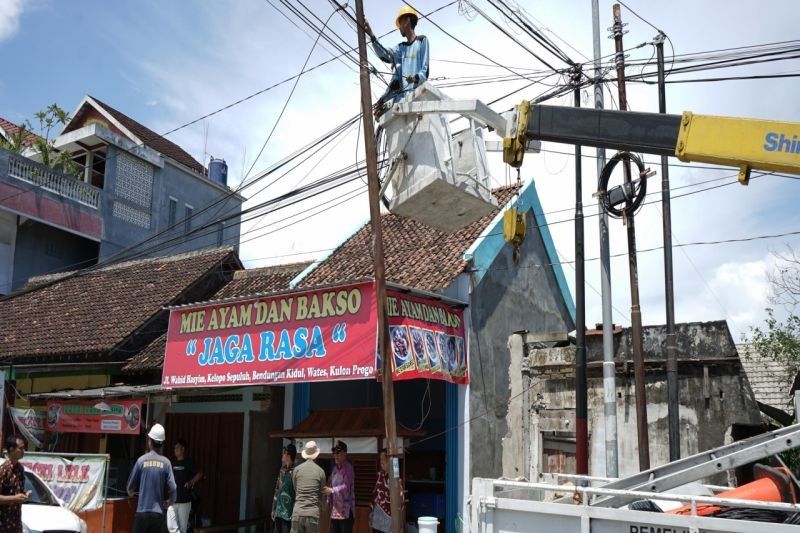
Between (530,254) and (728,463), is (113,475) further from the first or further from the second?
Result: (728,463)

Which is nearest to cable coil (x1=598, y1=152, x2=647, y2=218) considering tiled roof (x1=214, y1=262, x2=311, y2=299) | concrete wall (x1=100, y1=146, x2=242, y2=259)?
tiled roof (x1=214, y1=262, x2=311, y2=299)

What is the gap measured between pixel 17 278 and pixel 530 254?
16.8 meters

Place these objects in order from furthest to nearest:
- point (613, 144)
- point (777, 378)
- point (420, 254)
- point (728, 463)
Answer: point (777, 378) → point (420, 254) → point (613, 144) → point (728, 463)

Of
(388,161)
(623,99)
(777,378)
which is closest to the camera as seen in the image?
(388,161)

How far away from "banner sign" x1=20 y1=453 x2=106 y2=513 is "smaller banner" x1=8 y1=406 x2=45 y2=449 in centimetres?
350

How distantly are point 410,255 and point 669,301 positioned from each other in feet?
17.6

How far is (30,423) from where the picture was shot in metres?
15.3

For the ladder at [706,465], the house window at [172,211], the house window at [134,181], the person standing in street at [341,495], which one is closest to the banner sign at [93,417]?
the person standing in street at [341,495]

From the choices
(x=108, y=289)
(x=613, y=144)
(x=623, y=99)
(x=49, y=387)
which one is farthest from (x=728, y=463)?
(x=108, y=289)

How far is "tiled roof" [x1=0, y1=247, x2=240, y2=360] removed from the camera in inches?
695

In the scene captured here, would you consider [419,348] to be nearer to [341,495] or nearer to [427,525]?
[341,495]

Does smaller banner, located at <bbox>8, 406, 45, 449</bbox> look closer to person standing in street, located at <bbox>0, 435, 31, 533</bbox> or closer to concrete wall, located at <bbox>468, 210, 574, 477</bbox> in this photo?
person standing in street, located at <bbox>0, 435, 31, 533</bbox>

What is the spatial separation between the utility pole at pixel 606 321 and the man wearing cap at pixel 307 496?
166 inches

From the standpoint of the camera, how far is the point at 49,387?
17891mm
